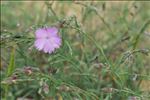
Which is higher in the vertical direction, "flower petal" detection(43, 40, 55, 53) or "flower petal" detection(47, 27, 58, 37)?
"flower petal" detection(47, 27, 58, 37)

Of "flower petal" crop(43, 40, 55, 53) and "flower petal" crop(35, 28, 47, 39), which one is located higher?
"flower petal" crop(35, 28, 47, 39)

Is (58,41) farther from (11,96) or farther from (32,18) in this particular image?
(32,18)

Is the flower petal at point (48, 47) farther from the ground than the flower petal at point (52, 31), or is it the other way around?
the flower petal at point (52, 31)

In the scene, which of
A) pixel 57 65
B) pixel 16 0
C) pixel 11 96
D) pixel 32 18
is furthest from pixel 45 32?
pixel 16 0

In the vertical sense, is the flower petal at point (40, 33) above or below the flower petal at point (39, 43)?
above

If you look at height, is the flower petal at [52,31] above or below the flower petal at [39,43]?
above
